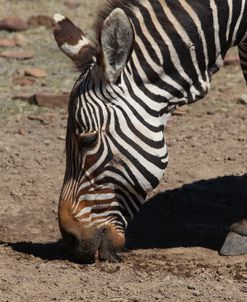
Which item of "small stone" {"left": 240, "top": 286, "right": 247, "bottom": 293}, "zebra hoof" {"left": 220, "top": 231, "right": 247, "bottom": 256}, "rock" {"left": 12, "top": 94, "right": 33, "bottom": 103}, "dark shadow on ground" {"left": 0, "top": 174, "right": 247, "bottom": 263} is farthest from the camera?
"rock" {"left": 12, "top": 94, "right": 33, "bottom": 103}

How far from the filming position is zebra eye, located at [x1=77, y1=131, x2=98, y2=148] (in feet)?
19.0

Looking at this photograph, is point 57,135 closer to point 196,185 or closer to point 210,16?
point 196,185

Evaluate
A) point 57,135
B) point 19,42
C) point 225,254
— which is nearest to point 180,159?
point 57,135

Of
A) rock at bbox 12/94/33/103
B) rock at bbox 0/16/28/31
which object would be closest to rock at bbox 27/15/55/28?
rock at bbox 0/16/28/31

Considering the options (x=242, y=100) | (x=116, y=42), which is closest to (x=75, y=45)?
(x=116, y=42)

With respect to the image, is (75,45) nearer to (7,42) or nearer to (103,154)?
(103,154)

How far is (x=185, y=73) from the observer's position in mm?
6008

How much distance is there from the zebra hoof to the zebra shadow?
0.61ft

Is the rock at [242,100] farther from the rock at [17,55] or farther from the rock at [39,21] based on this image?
the rock at [39,21]

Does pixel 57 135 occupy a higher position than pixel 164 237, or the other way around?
pixel 164 237

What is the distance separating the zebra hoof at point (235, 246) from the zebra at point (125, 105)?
37.1 inches

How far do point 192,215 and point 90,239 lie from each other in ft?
6.49

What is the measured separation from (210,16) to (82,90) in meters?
0.96

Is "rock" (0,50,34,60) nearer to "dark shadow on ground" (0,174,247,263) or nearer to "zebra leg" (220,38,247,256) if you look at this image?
"dark shadow on ground" (0,174,247,263)
